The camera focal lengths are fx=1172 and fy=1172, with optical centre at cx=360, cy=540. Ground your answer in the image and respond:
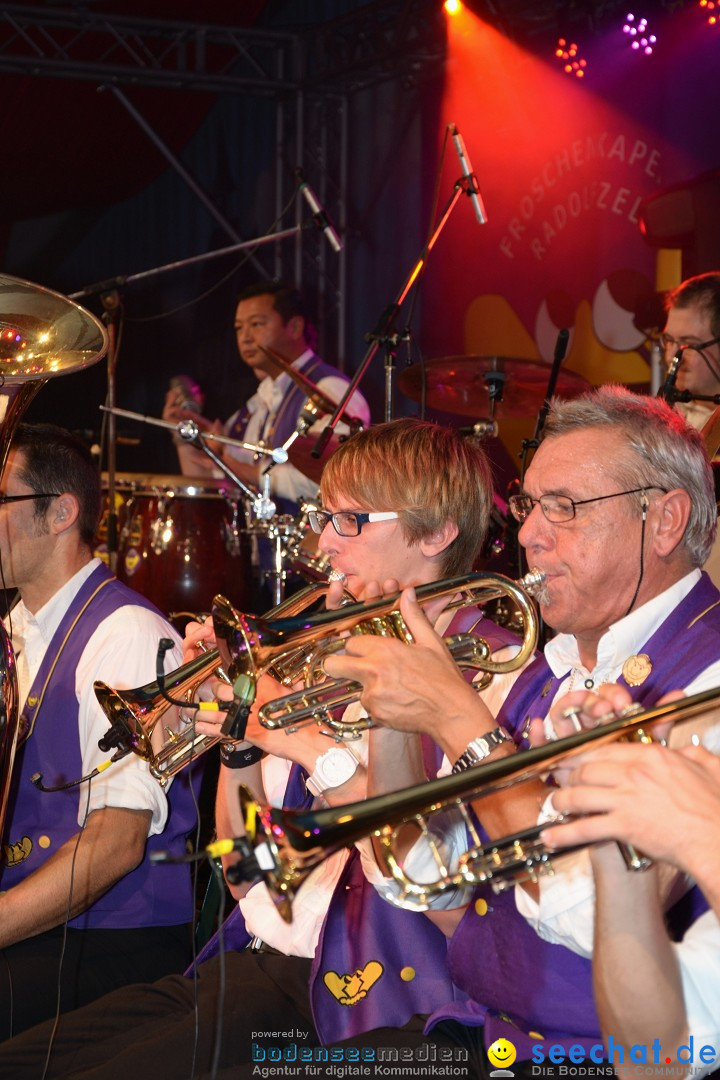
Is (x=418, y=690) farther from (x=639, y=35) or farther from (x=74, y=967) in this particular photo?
(x=639, y=35)

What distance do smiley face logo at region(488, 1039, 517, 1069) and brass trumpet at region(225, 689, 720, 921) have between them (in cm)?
54

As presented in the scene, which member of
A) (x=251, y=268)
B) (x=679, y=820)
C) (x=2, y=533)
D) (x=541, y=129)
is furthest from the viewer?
(x=251, y=268)

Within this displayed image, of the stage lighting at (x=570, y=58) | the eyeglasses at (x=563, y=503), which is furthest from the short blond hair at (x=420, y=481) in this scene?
the stage lighting at (x=570, y=58)

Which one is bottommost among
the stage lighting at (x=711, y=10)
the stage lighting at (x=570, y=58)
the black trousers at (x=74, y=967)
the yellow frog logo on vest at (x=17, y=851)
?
the black trousers at (x=74, y=967)

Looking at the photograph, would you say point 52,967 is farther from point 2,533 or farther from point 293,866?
point 293,866

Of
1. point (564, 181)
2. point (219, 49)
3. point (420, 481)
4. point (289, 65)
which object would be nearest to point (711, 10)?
point (564, 181)

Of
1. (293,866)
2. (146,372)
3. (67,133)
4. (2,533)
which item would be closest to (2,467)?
(2,533)

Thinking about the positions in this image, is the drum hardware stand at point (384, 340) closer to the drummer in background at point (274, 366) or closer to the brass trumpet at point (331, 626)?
the drummer in background at point (274, 366)

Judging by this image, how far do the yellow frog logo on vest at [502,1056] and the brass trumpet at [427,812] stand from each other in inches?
21.5

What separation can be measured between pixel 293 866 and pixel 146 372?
30.1ft

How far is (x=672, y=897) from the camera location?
2.14m

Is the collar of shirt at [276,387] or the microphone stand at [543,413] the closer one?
the microphone stand at [543,413]

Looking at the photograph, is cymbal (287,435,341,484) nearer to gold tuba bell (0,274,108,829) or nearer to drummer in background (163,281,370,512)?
drummer in background (163,281,370,512)

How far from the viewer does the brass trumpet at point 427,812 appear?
179 cm
